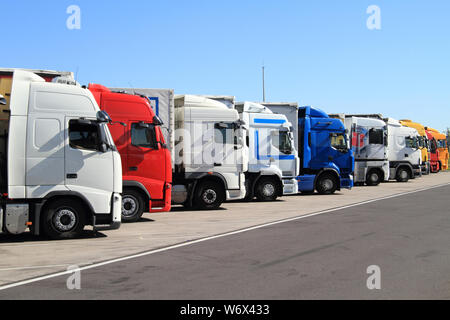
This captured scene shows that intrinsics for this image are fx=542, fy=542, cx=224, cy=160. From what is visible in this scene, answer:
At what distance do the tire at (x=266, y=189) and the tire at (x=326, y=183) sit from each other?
13.1ft

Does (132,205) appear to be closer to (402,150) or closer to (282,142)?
(282,142)

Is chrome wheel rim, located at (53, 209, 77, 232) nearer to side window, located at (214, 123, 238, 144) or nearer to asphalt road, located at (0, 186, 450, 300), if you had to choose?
asphalt road, located at (0, 186, 450, 300)

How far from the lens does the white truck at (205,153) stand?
17.0 metres

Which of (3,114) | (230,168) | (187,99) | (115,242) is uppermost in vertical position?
(187,99)

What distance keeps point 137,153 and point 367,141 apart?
17832 mm

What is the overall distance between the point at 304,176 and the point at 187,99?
8.40 metres

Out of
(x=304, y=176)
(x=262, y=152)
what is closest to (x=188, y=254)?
(x=262, y=152)

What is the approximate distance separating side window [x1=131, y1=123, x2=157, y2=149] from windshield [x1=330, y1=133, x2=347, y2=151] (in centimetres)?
1183

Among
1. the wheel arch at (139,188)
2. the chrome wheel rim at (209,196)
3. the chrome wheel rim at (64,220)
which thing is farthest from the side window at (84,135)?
the chrome wheel rim at (209,196)

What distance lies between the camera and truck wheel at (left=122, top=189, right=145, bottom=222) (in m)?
13.8

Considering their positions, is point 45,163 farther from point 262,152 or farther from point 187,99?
point 262,152

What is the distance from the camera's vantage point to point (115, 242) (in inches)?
419

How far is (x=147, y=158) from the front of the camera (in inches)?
549

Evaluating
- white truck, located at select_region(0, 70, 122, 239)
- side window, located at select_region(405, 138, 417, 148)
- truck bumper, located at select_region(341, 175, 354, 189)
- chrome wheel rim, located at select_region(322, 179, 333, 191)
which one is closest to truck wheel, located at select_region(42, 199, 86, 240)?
white truck, located at select_region(0, 70, 122, 239)
